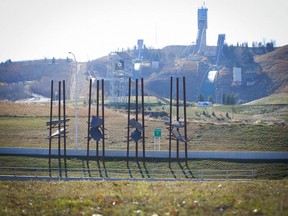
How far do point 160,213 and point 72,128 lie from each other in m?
44.5

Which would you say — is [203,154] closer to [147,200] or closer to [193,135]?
[193,135]

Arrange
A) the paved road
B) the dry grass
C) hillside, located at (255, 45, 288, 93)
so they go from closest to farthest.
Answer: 1. the paved road
2. the dry grass
3. hillside, located at (255, 45, 288, 93)

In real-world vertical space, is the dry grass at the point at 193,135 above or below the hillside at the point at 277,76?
below

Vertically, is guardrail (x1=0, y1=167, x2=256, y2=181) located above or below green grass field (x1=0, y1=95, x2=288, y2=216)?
below

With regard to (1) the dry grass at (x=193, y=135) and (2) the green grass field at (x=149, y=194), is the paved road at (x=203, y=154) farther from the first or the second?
(1) the dry grass at (x=193, y=135)

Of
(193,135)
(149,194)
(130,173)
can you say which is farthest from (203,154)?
(149,194)

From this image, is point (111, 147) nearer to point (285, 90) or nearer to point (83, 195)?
point (83, 195)

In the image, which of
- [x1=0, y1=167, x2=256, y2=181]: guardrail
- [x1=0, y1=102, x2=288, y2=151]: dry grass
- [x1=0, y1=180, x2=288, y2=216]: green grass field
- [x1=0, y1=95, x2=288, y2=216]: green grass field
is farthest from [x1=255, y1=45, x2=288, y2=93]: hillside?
[x1=0, y1=180, x2=288, y2=216]: green grass field

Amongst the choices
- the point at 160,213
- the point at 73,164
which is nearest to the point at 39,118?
the point at 73,164

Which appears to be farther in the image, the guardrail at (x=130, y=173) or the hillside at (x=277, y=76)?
the hillside at (x=277, y=76)

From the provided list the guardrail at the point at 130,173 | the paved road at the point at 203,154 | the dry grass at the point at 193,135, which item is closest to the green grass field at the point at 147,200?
the guardrail at the point at 130,173

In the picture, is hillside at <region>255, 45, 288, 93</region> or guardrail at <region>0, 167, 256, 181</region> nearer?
guardrail at <region>0, 167, 256, 181</region>

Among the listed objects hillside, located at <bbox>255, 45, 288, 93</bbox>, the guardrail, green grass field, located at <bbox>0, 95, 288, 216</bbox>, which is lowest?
the guardrail

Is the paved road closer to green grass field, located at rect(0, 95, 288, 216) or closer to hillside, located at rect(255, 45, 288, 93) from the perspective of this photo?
green grass field, located at rect(0, 95, 288, 216)
